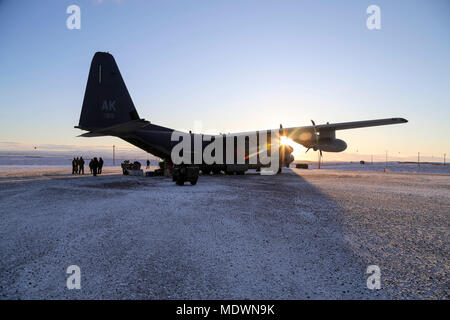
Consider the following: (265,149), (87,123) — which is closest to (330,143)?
(265,149)

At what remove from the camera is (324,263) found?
164 inches

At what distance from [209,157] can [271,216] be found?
16.4m

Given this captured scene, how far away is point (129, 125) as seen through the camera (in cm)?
1766

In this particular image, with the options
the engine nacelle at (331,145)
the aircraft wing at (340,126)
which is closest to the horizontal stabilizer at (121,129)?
the aircraft wing at (340,126)

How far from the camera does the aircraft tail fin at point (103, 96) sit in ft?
57.7

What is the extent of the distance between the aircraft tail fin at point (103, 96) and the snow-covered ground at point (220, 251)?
35.8 ft

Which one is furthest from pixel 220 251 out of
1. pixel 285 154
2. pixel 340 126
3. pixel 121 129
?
pixel 285 154

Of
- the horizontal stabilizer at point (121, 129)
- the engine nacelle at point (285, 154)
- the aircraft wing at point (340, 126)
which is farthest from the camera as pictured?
the engine nacelle at point (285, 154)

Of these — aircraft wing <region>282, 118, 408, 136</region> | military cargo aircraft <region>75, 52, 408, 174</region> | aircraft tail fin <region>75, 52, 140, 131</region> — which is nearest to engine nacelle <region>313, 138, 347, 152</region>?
military cargo aircraft <region>75, 52, 408, 174</region>

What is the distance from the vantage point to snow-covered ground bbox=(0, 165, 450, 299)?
10.9 ft

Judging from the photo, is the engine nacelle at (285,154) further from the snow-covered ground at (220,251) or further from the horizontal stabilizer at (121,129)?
the snow-covered ground at (220,251)

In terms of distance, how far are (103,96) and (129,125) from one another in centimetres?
342

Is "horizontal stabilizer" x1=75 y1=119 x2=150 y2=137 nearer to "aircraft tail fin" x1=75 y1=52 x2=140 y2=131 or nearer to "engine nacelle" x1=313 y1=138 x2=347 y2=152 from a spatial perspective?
"aircraft tail fin" x1=75 y1=52 x2=140 y2=131
